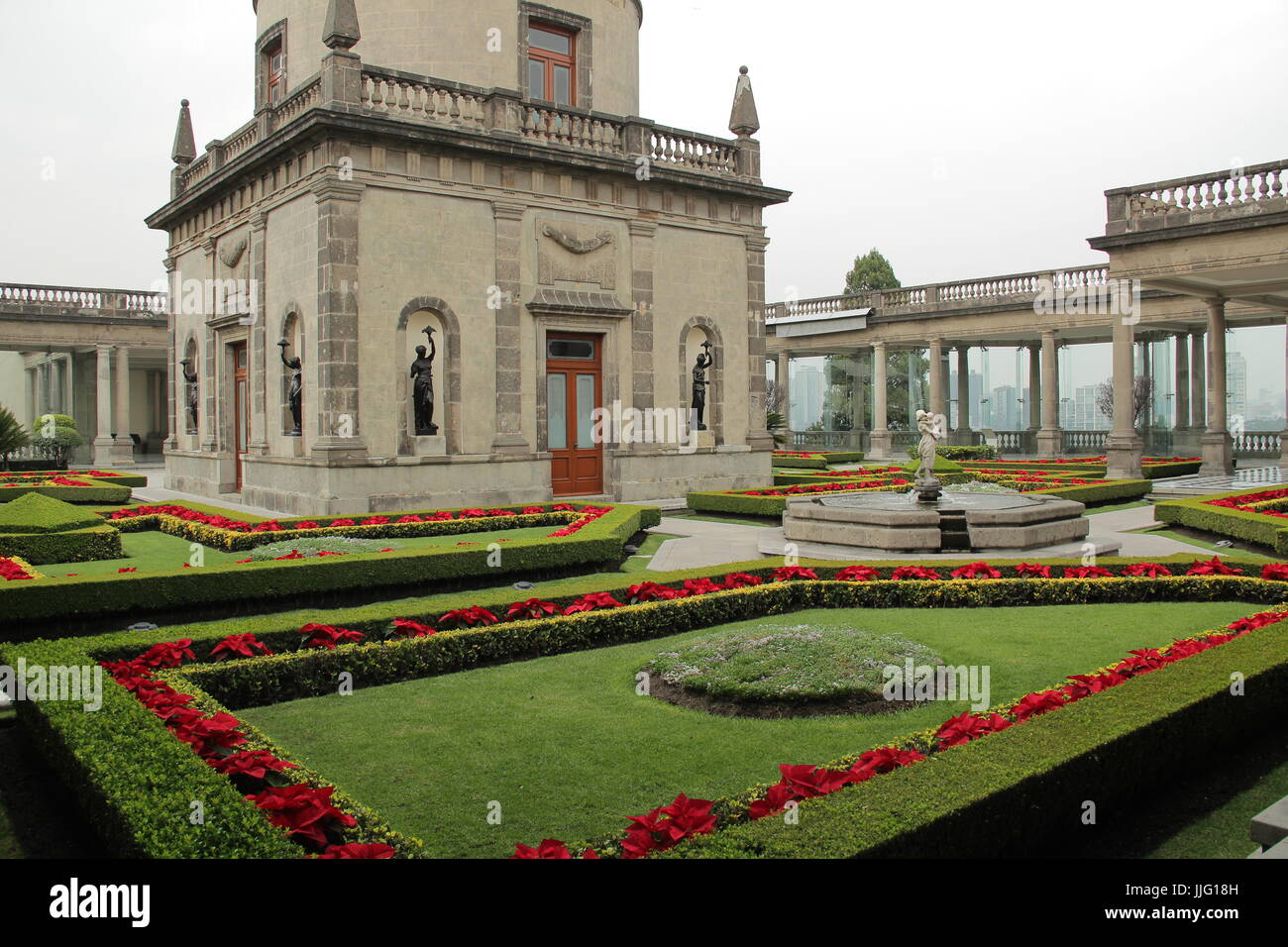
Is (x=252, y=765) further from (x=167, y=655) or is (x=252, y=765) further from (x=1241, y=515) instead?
(x=1241, y=515)

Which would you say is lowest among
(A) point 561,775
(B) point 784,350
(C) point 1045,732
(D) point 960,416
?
(A) point 561,775

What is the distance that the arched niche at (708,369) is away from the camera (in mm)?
24844

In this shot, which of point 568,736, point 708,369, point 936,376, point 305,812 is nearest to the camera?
point 305,812

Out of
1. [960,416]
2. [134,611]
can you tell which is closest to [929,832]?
[134,611]

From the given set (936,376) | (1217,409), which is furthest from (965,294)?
(1217,409)

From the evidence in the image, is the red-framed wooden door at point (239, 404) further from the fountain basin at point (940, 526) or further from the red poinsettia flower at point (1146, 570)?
the red poinsettia flower at point (1146, 570)

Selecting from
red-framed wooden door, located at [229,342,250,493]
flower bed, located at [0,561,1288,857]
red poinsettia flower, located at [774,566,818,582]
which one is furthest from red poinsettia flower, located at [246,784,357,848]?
red-framed wooden door, located at [229,342,250,493]

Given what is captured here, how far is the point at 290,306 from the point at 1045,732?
18903mm

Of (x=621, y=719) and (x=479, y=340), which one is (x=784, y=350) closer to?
(x=479, y=340)

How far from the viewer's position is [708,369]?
83.0 feet

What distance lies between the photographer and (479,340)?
21406mm

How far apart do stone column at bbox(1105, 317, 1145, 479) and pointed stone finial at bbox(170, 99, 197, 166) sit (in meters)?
26.1

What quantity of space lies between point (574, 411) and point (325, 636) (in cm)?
1468

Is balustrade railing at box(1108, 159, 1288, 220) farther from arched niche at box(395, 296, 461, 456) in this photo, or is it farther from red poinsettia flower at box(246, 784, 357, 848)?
red poinsettia flower at box(246, 784, 357, 848)
